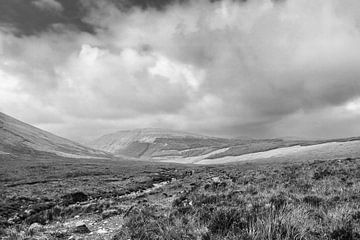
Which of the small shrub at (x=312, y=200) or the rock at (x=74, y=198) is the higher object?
the small shrub at (x=312, y=200)

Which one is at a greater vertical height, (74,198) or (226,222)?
(226,222)

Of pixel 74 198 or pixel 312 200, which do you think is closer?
pixel 312 200

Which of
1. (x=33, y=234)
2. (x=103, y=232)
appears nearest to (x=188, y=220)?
(x=103, y=232)

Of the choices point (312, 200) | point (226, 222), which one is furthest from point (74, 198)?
point (226, 222)

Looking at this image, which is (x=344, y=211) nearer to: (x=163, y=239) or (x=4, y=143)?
(x=163, y=239)

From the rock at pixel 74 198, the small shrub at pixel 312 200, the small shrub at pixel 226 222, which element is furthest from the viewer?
the rock at pixel 74 198

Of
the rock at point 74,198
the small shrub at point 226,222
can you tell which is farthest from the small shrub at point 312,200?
the rock at point 74,198

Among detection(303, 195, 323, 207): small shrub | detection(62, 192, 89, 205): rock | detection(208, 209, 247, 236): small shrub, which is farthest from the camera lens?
detection(62, 192, 89, 205): rock

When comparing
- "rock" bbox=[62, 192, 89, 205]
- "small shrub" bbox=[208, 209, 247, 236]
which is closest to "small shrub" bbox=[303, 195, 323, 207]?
"small shrub" bbox=[208, 209, 247, 236]

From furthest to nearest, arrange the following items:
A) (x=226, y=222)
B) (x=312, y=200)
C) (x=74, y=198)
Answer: (x=74, y=198)
(x=312, y=200)
(x=226, y=222)

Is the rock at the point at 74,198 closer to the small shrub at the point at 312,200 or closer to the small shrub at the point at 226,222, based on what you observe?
the small shrub at the point at 312,200

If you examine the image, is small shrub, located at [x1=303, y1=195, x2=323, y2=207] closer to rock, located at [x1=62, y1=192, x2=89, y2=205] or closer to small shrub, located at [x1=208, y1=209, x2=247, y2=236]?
small shrub, located at [x1=208, y1=209, x2=247, y2=236]

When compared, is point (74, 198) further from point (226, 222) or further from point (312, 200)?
point (226, 222)

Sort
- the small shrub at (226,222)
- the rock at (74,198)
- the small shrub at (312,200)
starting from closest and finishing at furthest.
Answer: the small shrub at (226,222), the small shrub at (312,200), the rock at (74,198)
